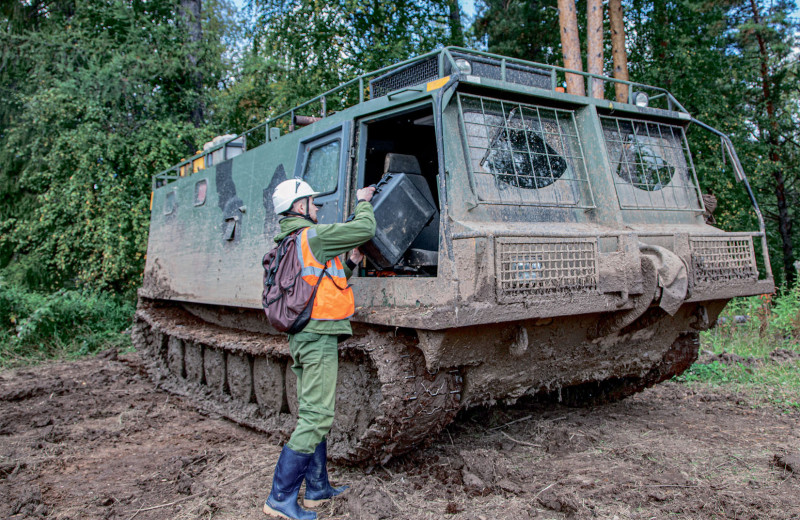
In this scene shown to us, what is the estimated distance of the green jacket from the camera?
3.72 meters

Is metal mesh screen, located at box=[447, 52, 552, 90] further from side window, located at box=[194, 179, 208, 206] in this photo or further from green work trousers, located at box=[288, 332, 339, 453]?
side window, located at box=[194, 179, 208, 206]

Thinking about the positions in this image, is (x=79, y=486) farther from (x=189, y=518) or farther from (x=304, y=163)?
(x=304, y=163)

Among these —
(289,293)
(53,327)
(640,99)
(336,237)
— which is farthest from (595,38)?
(53,327)

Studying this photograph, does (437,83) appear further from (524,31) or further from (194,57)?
(524,31)

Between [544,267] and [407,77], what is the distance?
1.75 meters

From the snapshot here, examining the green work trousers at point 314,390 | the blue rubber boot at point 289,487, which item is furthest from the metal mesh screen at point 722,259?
the blue rubber boot at point 289,487

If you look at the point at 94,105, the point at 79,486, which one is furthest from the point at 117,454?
the point at 94,105

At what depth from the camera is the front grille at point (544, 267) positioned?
359 cm

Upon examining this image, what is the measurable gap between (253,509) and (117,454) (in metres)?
1.91

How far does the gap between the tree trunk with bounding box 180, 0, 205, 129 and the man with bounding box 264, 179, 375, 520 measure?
10673 mm

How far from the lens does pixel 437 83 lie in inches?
162

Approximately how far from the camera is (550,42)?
1664 centimetres

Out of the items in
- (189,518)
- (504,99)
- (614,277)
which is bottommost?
(189,518)

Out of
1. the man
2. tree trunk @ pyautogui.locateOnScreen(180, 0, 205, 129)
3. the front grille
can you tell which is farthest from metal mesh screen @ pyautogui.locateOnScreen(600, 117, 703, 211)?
tree trunk @ pyautogui.locateOnScreen(180, 0, 205, 129)
